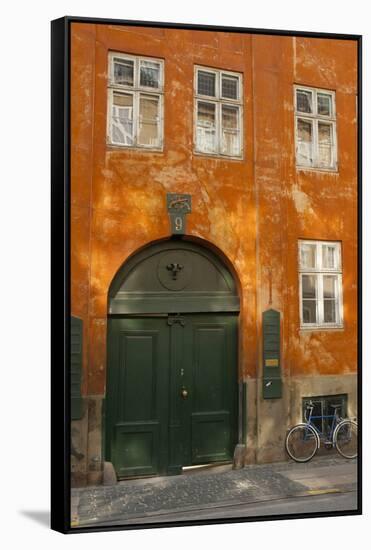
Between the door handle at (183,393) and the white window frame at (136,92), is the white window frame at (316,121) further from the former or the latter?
the door handle at (183,393)

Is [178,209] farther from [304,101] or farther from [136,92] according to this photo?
[304,101]

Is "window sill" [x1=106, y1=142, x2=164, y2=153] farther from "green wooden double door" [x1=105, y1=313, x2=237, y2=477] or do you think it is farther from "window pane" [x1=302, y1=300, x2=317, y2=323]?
"window pane" [x1=302, y1=300, x2=317, y2=323]

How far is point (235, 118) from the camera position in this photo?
6121mm

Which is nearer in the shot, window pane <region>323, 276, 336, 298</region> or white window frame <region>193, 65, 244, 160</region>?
white window frame <region>193, 65, 244, 160</region>

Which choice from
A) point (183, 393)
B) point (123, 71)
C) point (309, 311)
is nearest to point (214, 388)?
point (183, 393)

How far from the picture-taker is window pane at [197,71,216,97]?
5984mm

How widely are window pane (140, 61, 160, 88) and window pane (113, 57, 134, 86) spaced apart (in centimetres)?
10

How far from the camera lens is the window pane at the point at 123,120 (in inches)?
225

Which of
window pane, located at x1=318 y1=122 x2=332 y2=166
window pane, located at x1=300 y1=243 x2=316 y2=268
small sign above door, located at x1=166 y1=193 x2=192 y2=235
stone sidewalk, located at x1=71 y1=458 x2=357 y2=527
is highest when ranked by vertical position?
window pane, located at x1=318 y1=122 x2=332 y2=166

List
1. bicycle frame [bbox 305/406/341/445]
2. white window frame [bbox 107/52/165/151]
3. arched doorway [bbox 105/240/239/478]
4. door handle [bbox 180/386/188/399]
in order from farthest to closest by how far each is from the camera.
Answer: bicycle frame [bbox 305/406/341/445] → door handle [bbox 180/386/188/399] → arched doorway [bbox 105/240/239/478] → white window frame [bbox 107/52/165/151]

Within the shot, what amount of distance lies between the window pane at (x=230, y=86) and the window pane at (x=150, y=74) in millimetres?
715

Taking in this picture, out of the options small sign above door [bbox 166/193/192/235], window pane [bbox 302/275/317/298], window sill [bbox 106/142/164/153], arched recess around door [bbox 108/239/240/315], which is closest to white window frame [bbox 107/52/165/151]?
window sill [bbox 106/142/164/153]

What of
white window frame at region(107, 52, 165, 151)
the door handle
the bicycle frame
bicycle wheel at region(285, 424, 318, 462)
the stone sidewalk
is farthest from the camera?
the bicycle frame

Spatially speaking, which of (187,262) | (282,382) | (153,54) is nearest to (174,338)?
(187,262)
